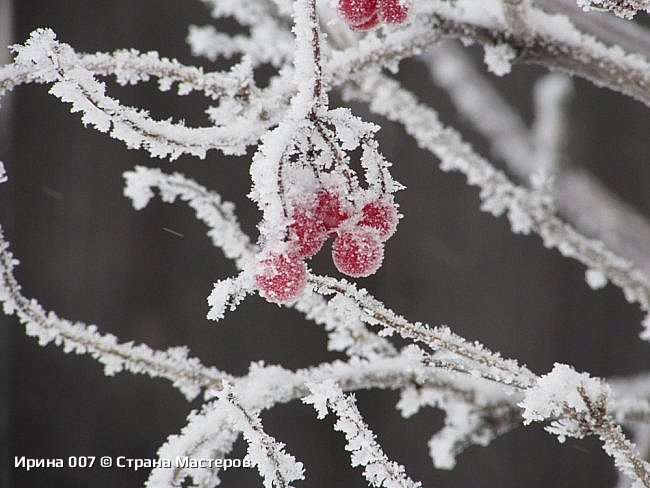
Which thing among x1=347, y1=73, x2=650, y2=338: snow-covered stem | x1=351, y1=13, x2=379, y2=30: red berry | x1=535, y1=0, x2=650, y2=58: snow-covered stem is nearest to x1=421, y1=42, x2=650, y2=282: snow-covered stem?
x1=347, y1=73, x2=650, y2=338: snow-covered stem

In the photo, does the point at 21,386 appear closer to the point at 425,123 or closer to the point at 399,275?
the point at 399,275

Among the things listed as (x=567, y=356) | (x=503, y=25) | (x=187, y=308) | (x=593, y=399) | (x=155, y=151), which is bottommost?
(x=593, y=399)

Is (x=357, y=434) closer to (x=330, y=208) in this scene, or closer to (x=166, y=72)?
(x=330, y=208)

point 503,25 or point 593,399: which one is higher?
point 503,25

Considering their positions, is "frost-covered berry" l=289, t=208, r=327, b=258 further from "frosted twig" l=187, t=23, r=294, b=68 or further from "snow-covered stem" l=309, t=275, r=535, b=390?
"frosted twig" l=187, t=23, r=294, b=68

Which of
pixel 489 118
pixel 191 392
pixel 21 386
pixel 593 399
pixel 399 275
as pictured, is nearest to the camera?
pixel 593 399

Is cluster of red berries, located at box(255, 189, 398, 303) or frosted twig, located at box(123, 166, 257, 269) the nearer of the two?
cluster of red berries, located at box(255, 189, 398, 303)

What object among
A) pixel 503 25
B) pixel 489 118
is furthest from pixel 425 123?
pixel 489 118

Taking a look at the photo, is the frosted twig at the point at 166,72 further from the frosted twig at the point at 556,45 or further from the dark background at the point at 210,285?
the dark background at the point at 210,285
